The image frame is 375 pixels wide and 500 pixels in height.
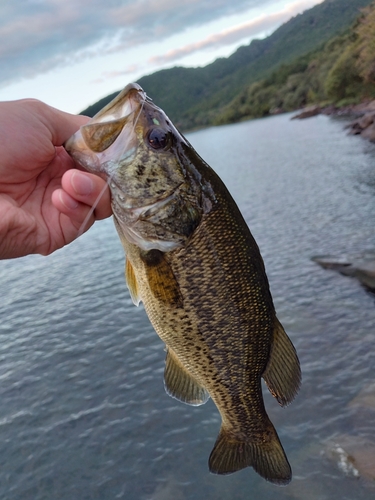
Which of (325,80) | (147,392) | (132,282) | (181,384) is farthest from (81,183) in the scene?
(325,80)

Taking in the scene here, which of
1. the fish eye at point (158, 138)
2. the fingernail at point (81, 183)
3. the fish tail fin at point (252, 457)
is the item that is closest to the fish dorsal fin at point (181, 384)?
the fish tail fin at point (252, 457)

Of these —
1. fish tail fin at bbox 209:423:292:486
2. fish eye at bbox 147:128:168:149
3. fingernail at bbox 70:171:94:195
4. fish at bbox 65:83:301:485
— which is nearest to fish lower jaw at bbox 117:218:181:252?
fish at bbox 65:83:301:485

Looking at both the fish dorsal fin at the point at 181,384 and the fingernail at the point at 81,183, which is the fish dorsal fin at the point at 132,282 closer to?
the fish dorsal fin at the point at 181,384

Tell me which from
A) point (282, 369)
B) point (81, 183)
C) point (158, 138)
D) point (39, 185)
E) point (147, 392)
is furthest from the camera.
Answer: point (147, 392)

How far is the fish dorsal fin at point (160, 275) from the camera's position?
333cm

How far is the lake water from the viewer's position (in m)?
7.22

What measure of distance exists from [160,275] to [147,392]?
6954 millimetres

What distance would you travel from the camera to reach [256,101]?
14450 centimetres

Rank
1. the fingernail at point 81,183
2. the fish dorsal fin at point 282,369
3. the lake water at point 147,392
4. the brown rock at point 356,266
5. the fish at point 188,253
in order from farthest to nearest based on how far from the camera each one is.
Result: the brown rock at point 356,266, the lake water at point 147,392, the fish dorsal fin at point 282,369, the fish at point 188,253, the fingernail at point 81,183

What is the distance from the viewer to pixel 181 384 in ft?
12.4

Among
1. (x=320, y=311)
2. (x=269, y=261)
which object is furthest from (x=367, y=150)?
(x=320, y=311)

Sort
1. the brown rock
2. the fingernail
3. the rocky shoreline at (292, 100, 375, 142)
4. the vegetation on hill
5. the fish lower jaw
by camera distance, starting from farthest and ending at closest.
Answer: the vegetation on hill → the rocky shoreline at (292, 100, 375, 142) → the brown rock → the fish lower jaw → the fingernail

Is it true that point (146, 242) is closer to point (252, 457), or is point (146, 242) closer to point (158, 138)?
point (158, 138)

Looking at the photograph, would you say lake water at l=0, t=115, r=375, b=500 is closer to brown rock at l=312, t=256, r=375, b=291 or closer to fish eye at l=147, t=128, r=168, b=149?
brown rock at l=312, t=256, r=375, b=291
